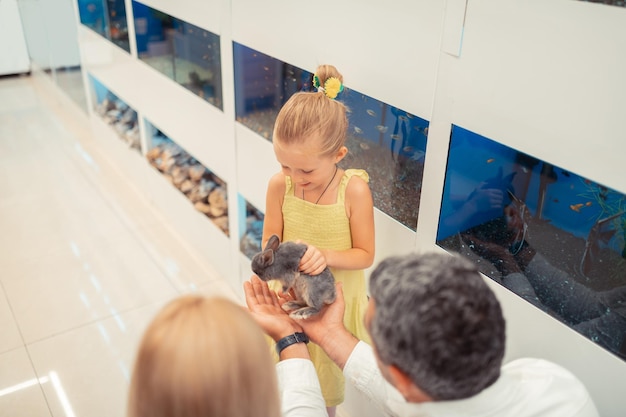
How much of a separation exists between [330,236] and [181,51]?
194 centimetres

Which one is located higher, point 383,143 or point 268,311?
point 383,143

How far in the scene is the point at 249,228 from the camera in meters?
3.02

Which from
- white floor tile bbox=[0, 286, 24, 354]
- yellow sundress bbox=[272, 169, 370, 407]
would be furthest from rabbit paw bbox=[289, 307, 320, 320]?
white floor tile bbox=[0, 286, 24, 354]

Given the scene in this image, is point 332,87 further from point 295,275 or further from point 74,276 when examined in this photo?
point 74,276

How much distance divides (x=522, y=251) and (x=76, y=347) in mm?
2248

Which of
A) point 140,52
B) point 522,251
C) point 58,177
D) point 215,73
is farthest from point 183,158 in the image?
point 522,251

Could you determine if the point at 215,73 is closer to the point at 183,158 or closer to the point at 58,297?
the point at 183,158

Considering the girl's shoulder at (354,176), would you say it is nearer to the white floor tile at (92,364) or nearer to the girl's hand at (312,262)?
the girl's hand at (312,262)

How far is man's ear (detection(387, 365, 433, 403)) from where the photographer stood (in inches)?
39.2

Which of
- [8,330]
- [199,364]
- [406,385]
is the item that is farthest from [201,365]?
[8,330]

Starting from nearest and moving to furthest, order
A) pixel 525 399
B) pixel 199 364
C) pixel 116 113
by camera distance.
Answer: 1. pixel 199 364
2. pixel 525 399
3. pixel 116 113

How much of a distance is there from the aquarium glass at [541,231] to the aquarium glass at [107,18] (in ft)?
9.77

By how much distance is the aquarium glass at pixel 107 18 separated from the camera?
12.6 feet

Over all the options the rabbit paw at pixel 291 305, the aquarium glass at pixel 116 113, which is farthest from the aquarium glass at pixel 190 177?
the rabbit paw at pixel 291 305
